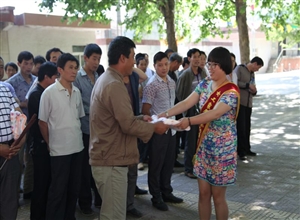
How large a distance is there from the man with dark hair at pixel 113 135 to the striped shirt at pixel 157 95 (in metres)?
1.54

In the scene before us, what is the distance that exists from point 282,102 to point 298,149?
7879mm

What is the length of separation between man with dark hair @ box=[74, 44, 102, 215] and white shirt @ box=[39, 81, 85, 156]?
0.37m

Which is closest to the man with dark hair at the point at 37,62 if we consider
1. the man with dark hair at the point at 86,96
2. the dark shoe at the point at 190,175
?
the man with dark hair at the point at 86,96

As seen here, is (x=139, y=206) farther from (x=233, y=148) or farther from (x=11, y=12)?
(x=11, y=12)

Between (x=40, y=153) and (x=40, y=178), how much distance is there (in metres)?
0.28

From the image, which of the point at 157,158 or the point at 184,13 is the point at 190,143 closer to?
the point at 157,158

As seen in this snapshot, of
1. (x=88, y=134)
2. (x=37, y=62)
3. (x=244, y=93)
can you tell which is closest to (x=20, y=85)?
(x=37, y=62)

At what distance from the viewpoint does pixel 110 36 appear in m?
22.7

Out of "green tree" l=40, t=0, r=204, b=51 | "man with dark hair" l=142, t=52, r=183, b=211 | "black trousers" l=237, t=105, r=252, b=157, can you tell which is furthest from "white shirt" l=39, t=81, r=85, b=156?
"green tree" l=40, t=0, r=204, b=51

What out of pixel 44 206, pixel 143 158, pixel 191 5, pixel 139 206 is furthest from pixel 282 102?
pixel 44 206

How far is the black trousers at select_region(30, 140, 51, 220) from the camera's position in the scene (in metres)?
3.74

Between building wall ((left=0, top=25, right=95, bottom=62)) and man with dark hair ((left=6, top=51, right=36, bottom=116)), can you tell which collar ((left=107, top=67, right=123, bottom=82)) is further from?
building wall ((left=0, top=25, right=95, bottom=62))

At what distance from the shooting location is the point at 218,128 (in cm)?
328

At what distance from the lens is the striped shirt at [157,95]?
4.46 m
